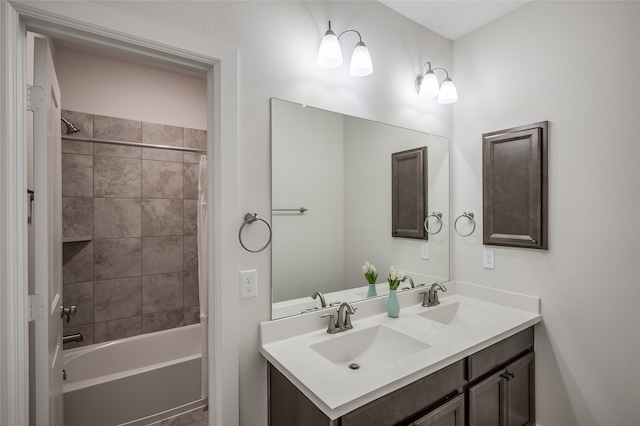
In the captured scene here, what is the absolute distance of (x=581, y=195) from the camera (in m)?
A: 1.63

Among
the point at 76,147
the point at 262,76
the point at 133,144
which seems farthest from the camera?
the point at 133,144

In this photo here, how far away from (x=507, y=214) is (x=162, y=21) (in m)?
2.05

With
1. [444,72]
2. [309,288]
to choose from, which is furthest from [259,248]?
[444,72]

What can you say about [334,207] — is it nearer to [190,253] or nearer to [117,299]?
[190,253]

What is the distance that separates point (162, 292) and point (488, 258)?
262 cm

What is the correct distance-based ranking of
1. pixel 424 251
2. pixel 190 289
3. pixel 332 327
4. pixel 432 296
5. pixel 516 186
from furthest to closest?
pixel 190 289
pixel 424 251
pixel 432 296
pixel 516 186
pixel 332 327

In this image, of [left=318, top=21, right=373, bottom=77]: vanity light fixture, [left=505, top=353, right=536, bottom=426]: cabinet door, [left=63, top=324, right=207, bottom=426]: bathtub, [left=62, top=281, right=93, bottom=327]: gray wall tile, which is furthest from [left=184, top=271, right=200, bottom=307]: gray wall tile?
[left=505, top=353, right=536, bottom=426]: cabinet door

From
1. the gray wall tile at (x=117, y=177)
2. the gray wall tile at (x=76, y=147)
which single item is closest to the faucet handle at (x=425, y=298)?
the gray wall tile at (x=117, y=177)

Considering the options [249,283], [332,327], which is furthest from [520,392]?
[249,283]

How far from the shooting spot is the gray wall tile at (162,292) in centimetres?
264

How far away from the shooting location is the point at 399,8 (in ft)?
6.15

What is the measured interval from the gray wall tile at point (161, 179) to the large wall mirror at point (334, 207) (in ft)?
5.60

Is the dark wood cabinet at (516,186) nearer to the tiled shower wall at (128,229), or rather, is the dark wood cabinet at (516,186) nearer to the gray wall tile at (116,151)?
the tiled shower wall at (128,229)

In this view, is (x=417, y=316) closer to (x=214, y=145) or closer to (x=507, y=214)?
(x=507, y=214)
